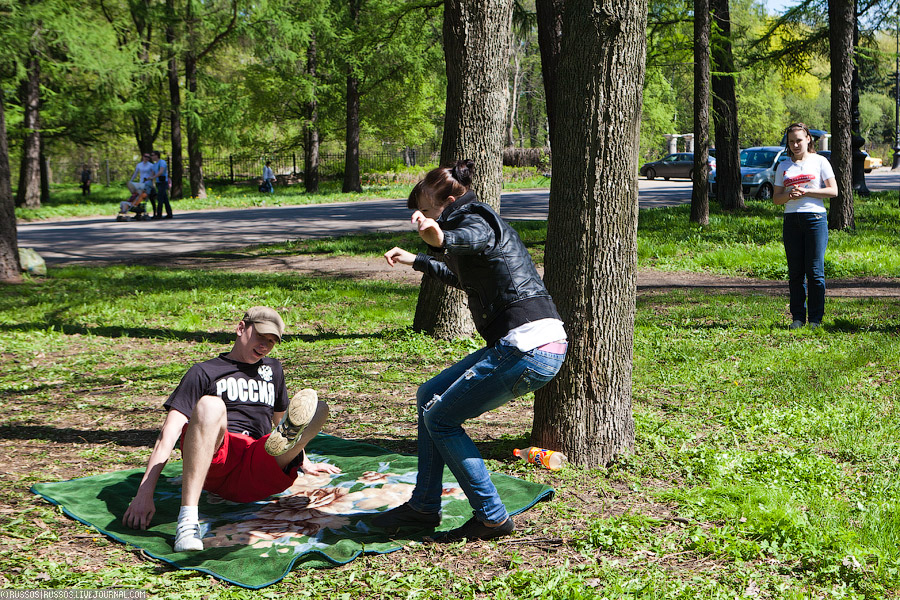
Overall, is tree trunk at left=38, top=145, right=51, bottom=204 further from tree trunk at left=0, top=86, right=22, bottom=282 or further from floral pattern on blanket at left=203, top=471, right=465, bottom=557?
floral pattern on blanket at left=203, top=471, right=465, bottom=557

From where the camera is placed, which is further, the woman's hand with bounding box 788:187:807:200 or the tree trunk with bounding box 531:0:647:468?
the woman's hand with bounding box 788:187:807:200

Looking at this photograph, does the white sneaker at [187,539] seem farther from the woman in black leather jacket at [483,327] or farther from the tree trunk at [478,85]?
the tree trunk at [478,85]

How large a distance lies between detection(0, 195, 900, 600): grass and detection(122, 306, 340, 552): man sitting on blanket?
32 centimetres

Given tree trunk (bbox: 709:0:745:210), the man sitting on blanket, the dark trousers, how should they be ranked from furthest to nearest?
the dark trousers → tree trunk (bbox: 709:0:745:210) → the man sitting on blanket

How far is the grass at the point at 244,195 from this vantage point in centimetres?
2801

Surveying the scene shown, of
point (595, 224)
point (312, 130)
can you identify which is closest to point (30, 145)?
point (312, 130)

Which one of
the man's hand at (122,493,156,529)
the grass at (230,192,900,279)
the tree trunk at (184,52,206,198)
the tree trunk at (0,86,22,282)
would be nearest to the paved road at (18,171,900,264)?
the grass at (230,192,900,279)

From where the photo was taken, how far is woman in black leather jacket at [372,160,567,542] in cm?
343

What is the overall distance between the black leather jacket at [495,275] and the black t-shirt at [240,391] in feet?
4.15

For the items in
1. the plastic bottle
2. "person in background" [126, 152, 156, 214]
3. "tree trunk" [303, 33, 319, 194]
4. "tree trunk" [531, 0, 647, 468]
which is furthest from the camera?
"tree trunk" [303, 33, 319, 194]

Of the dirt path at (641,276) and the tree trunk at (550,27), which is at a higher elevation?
the tree trunk at (550,27)

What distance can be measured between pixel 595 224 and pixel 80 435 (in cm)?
369

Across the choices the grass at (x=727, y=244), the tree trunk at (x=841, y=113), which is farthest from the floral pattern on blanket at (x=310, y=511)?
the tree trunk at (x=841, y=113)

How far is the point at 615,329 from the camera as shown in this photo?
180 inches
